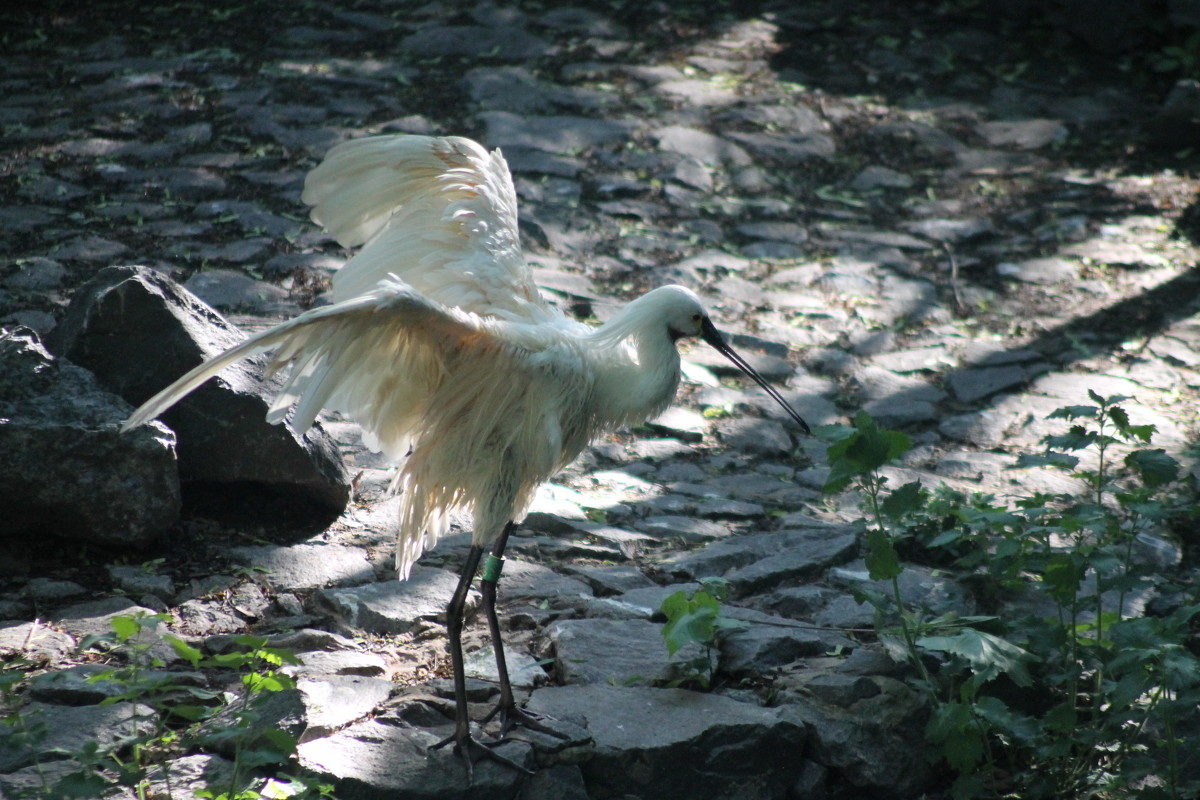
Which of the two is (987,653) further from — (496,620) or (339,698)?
(339,698)

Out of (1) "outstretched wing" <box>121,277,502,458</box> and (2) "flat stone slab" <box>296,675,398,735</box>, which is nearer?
(1) "outstretched wing" <box>121,277,502,458</box>

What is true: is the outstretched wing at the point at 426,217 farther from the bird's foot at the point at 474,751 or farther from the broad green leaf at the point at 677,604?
the bird's foot at the point at 474,751

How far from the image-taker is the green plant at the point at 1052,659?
3.09 metres

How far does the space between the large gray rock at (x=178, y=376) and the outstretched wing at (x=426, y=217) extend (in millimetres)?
481

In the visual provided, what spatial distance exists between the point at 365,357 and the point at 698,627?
1166 millimetres

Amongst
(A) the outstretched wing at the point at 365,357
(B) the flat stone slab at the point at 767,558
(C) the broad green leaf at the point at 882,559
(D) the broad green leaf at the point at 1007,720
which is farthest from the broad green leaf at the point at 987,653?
(A) the outstretched wing at the point at 365,357

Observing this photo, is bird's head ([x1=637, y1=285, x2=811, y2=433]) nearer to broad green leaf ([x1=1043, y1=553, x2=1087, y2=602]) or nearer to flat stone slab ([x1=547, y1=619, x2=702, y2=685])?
flat stone slab ([x1=547, y1=619, x2=702, y2=685])

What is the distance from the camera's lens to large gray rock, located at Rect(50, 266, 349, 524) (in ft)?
12.4

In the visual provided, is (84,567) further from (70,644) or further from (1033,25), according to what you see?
(1033,25)

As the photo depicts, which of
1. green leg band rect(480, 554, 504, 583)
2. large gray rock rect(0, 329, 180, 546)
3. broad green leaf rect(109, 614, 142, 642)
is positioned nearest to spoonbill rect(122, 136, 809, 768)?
green leg band rect(480, 554, 504, 583)

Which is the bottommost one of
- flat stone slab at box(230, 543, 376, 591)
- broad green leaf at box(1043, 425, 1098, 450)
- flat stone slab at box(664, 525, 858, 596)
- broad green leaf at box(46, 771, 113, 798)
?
flat stone slab at box(664, 525, 858, 596)

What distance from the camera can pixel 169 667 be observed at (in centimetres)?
317

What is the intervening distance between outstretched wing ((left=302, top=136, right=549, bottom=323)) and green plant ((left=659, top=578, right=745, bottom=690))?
1005mm

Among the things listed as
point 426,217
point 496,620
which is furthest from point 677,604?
point 426,217
